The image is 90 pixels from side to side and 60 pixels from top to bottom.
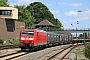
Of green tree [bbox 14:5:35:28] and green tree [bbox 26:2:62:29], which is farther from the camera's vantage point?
green tree [bbox 26:2:62:29]

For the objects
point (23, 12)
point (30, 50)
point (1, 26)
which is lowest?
point (30, 50)

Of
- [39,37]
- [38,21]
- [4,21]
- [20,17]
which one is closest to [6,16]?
[4,21]

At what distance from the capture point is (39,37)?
38594mm

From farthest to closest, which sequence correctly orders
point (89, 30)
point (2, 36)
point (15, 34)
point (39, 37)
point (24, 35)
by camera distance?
point (89, 30) < point (15, 34) < point (2, 36) < point (39, 37) < point (24, 35)

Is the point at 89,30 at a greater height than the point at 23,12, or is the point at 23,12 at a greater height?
the point at 23,12

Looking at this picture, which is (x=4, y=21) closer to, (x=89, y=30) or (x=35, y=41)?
(x=35, y=41)

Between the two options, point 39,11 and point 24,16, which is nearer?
point 24,16

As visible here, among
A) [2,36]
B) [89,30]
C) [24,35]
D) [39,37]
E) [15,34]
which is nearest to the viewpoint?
[24,35]

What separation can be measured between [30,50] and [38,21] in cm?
9753

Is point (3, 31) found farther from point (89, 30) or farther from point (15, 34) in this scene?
point (89, 30)

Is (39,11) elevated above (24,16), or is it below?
above

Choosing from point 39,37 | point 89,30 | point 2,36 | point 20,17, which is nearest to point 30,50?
point 39,37

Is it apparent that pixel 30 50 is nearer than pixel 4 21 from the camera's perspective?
Yes

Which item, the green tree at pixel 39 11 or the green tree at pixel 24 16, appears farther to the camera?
the green tree at pixel 39 11
